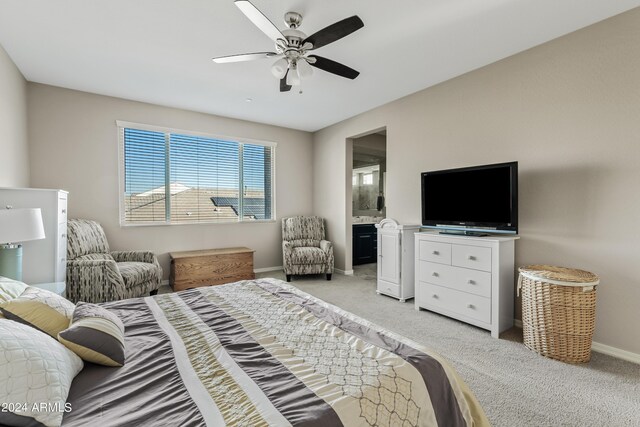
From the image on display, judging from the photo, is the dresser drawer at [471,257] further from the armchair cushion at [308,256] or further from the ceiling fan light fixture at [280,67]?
the ceiling fan light fixture at [280,67]

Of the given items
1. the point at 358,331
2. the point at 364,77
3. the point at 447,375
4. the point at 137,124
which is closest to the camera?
the point at 447,375

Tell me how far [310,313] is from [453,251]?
6.46 feet

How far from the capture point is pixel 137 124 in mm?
4180

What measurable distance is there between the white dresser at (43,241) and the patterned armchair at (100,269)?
0.83 ft

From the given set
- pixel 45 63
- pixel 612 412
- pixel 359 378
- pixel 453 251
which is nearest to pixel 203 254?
pixel 45 63

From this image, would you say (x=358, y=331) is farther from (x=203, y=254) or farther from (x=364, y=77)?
(x=203, y=254)

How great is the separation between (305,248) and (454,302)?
100.0 inches

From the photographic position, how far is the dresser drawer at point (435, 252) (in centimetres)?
310

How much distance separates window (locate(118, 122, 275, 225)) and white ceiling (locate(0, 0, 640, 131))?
780 mm

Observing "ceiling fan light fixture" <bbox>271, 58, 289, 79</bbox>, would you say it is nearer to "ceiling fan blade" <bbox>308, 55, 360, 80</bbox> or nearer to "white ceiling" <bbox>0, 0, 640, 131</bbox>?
"ceiling fan blade" <bbox>308, 55, 360, 80</bbox>

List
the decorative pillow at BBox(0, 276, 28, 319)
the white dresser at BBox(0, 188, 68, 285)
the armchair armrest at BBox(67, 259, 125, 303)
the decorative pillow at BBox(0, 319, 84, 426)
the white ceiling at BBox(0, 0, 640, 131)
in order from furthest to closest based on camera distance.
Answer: the armchair armrest at BBox(67, 259, 125, 303), the white dresser at BBox(0, 188, 68, 285), the white ceiling at BBox(0, 0, 640, 131), the decorative pillow at BBox(0, 276, 28, 319), the decorative pillow at BBox(0, 319, 84, 426)

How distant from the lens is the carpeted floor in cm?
169

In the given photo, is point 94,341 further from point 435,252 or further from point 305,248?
point 305,248

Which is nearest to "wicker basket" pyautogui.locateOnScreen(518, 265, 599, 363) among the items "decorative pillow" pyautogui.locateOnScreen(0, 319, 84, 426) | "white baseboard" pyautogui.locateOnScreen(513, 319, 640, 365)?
"white baseboard" pyautogui.locateOnScreen(513, 319, 640, 365)
